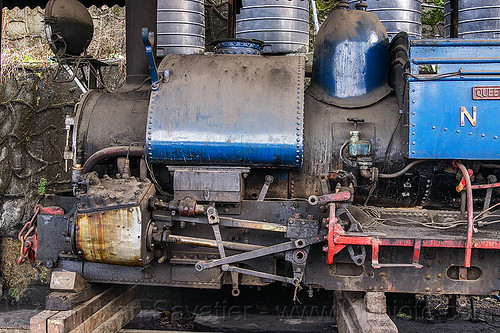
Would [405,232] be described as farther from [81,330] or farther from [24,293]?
[24,293]

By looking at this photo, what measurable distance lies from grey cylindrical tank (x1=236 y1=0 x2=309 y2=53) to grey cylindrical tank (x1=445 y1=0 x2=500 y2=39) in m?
1.63

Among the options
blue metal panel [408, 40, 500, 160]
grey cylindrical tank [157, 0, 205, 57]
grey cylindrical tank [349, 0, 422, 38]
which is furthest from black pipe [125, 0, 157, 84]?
blue metal panel [408, 40, 500, 160]

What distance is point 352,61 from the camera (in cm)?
468

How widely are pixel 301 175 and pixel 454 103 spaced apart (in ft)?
4.08

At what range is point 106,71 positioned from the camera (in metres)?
7.42

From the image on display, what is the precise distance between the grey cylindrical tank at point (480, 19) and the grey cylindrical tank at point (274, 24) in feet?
5.34

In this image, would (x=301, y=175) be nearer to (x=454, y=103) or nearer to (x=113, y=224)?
(x=454, y=103)

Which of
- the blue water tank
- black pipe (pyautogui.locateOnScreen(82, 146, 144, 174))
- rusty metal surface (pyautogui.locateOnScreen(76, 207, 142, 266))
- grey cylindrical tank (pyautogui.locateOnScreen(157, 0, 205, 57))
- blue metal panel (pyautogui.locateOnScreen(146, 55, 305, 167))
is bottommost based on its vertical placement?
rusty metal surface (pyautogui.locateOnScreen(76, 207, 142, 266))

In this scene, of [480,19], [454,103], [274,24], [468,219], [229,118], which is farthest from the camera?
[274,24]

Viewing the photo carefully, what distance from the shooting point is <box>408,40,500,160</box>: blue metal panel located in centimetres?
410

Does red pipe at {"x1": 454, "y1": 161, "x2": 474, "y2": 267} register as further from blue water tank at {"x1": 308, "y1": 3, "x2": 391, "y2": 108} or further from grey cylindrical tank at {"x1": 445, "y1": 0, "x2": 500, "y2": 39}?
grey cylindrical tank at {"x1": 445, "y1": 0, "x2": 500, "y2": 39}

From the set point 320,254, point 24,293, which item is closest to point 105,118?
point 320,254

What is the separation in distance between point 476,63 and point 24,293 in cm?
568

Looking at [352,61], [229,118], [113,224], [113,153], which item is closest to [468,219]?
[352,61]
